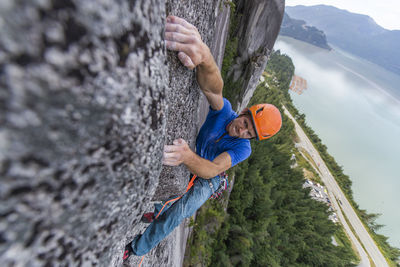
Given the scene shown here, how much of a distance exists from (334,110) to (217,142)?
73.5 meters

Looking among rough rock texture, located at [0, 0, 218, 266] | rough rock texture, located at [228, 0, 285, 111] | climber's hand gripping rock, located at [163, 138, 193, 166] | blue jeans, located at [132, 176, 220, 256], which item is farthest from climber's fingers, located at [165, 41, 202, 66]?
rough rock texture, located at [228, 0, 285, 111]

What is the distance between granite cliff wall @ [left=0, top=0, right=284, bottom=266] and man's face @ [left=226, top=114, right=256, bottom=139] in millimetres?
1697

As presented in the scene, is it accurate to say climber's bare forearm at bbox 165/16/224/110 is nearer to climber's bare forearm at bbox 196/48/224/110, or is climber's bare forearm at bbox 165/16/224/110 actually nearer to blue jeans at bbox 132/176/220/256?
climber's bare forearm at bbox 196/48/224/110

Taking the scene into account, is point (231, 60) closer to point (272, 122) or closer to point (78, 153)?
point (272, 122)

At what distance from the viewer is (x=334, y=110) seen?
206 ft

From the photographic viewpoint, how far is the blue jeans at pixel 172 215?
2752mm

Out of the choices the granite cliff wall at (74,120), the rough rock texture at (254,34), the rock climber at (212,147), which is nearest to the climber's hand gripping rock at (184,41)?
the rock climber at (212,147)

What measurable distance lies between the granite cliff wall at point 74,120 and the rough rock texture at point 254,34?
4.47 m

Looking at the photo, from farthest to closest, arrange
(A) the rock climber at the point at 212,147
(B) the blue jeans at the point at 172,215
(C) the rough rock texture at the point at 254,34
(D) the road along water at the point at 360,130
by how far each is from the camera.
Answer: (D) the road along water at the point at 360,130 < (C) the rough rock texture at the point at 254,34 < (B) the blue jeans at the point at 172,215 < (A) the rock climber at the point at 212,147

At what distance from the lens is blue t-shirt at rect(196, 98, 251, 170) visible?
107 inches

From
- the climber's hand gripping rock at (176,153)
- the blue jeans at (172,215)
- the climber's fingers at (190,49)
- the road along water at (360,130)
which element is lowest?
the road along water at (360,130)

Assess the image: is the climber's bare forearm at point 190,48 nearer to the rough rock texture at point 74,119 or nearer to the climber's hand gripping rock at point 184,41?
the climber's hand gripping rock at point 184,41

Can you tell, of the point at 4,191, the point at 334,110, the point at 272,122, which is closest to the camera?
the point at 4,191

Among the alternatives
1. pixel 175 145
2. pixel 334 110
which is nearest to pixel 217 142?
pixel 175 145
